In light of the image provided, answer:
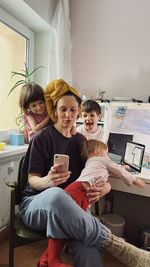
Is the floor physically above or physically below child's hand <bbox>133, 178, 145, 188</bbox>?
below

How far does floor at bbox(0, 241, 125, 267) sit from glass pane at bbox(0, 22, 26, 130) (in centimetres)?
96

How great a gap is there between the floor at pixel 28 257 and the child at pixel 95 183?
59cm

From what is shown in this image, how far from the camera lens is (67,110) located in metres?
1.27

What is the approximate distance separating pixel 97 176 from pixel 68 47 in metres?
1.39

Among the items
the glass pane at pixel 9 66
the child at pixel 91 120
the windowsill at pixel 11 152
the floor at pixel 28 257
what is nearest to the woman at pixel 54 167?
the windowsill at pixel 11 152

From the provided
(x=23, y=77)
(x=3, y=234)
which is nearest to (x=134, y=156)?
(x=3, y=234)

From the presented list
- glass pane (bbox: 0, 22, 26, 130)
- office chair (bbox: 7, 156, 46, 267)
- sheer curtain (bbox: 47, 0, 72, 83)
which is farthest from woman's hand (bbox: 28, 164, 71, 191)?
sheer curtain (bbox: 47, 0, 72, 83)

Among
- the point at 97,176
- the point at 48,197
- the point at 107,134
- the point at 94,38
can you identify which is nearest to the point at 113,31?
the point at 94,38

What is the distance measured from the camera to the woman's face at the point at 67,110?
1267mm

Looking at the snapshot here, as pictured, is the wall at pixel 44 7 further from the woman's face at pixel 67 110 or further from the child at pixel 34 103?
the woman's face at pixel 67 110

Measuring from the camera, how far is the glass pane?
6.35 ft

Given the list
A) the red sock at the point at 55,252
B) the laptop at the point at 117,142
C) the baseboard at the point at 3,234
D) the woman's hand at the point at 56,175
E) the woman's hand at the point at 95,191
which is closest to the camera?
the red sock at the point at 55,252

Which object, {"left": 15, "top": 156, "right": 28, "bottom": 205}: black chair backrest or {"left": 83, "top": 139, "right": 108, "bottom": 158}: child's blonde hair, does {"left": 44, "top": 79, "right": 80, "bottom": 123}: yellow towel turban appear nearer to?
{"left": 83, "top": 139, "right": 108, "bottom": 158}: child's blonde hair

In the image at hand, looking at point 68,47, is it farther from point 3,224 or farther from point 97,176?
point 3,224
